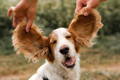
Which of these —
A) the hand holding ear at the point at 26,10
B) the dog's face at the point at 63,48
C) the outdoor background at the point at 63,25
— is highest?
the hand holding ear at the point at 26,10

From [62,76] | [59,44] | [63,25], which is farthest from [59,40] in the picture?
[63,25]

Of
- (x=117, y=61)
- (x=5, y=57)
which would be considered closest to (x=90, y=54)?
(x=117, y=61)

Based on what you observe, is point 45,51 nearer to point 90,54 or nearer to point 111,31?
point 90,54

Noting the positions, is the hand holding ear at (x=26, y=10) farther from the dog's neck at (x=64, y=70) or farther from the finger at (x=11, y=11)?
the dog's neck at (x=64, y=70)

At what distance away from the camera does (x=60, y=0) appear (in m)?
18.7

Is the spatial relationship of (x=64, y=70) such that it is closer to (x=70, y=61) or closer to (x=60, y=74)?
(x=60, y=74)

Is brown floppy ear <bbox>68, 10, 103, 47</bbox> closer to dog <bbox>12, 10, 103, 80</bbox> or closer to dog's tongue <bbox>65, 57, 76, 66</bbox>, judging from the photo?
dog <bbox>12, 10, 103, 80</bbox>

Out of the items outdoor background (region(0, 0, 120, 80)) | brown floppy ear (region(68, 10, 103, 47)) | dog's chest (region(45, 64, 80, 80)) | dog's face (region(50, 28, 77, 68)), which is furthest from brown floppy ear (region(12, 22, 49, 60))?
outdoor background (region(0, 0, 120, 80))

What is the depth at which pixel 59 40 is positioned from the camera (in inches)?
202

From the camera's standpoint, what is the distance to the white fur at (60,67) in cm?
510

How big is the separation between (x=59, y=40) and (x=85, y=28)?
390 millimetres

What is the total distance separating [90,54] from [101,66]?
79.9 inches

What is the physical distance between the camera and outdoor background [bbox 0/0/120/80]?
15.1 metres

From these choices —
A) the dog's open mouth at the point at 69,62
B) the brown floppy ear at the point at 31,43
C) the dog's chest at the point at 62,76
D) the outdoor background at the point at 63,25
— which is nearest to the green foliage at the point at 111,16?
the outdoor background at the point at 63,25
